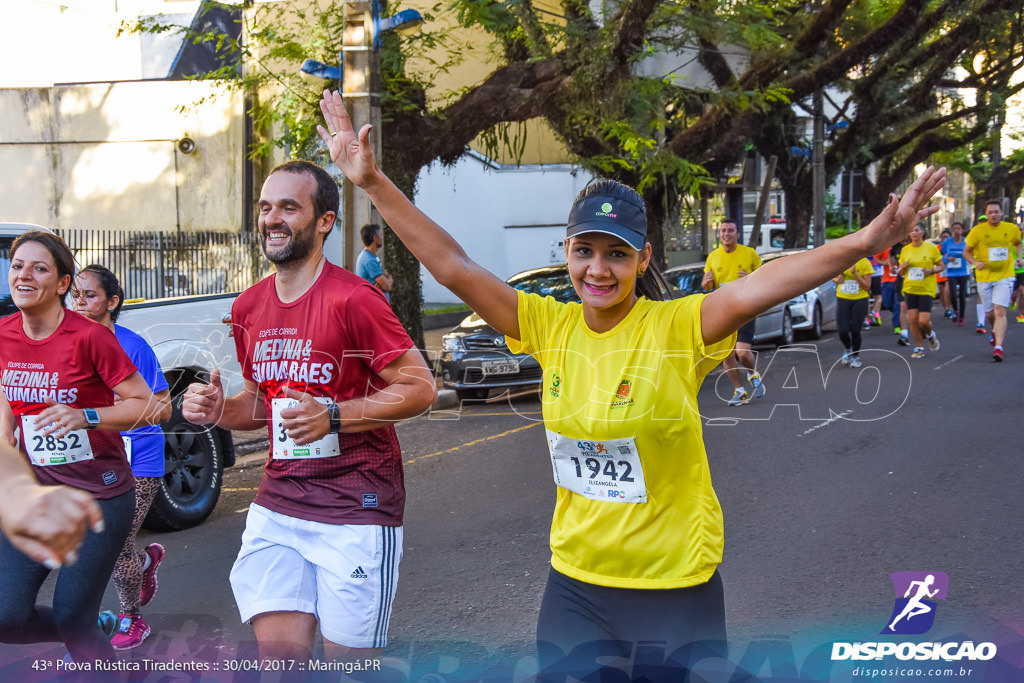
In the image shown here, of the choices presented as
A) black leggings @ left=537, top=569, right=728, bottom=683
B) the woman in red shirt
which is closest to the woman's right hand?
black leggings @ left=537, top=569, right=728, bottom=683

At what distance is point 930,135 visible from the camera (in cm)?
3403

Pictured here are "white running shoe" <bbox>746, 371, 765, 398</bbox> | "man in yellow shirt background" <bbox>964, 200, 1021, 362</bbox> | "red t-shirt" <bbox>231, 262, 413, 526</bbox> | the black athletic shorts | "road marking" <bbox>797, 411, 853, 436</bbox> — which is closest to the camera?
"red t-shirt" <bbox>231, 262, 413, 526</bbox>

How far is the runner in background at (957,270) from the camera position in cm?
2014

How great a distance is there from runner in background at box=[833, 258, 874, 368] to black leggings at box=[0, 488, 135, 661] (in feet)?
37.2

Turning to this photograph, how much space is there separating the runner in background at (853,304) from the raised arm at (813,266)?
1118cm

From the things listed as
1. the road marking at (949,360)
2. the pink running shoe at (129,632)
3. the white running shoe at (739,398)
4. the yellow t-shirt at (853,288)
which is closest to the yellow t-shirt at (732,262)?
the white running shoe at (739,398)

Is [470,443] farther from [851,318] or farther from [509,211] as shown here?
[509,211]

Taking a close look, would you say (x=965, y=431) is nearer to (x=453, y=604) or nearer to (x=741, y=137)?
(x=453, y=604)

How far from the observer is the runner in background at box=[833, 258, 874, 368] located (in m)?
13.5

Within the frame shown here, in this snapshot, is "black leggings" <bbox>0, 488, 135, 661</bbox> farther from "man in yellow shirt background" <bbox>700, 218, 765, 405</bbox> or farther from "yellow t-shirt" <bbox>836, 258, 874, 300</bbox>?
"yellow t-shirt" <bbox>836, 258, 874, 300</bbox>

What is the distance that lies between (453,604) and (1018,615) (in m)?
2.72

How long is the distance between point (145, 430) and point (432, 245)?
259cm

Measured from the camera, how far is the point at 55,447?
393 centimetres

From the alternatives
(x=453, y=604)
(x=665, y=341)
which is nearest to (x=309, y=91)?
(x=453, y=604)
